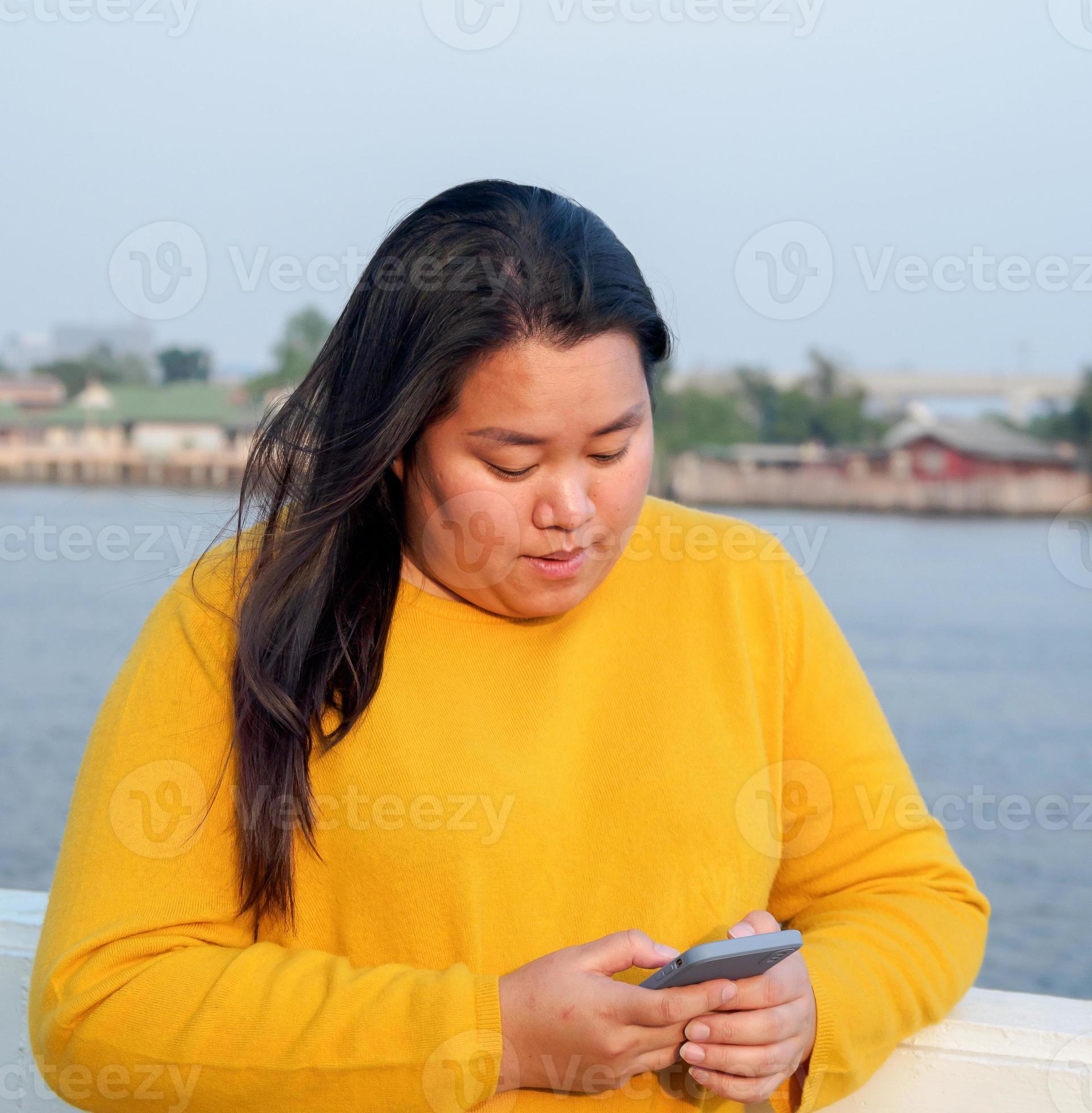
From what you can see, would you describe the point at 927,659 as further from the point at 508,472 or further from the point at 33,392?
the point at 508,472

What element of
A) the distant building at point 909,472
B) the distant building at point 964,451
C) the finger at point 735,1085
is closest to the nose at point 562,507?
the finger at point 735,1085

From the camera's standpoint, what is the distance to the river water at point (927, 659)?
3.66 m

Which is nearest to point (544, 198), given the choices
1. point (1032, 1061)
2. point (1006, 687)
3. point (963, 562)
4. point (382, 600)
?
point (382, 600)

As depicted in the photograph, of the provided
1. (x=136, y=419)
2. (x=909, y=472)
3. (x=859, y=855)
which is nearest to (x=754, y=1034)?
(x=859, y=855)

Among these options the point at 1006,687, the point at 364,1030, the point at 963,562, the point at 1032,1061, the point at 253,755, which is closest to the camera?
the point at 364,1030

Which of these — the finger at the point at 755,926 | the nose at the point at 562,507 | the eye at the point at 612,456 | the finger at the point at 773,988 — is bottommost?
the finger at the point at 773,988

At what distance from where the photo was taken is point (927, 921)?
1.33 m

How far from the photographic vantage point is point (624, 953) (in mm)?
1122

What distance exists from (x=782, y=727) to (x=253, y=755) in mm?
561

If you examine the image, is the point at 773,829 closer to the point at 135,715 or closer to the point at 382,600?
the point at 382,600

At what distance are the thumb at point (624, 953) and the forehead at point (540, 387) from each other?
48 cm

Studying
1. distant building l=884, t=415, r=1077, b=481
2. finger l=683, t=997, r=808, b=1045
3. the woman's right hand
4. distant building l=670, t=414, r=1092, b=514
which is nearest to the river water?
distant building l=670, t=414, r=1092, b=514

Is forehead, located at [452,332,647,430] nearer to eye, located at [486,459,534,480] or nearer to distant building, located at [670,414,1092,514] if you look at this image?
eye, located at [486,459,534,480]

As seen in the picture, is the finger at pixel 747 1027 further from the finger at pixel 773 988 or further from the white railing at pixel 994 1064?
the white railing at pixel 994 1064
